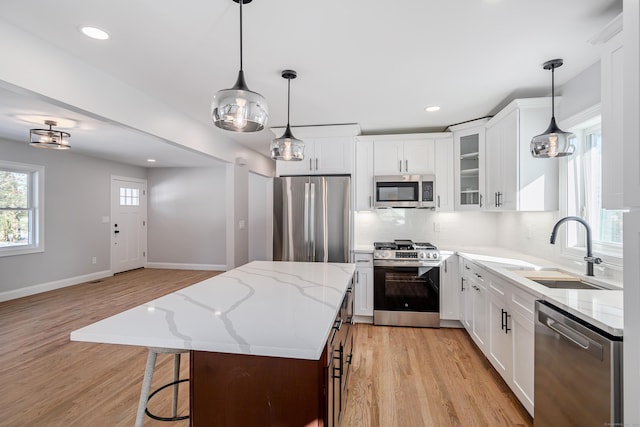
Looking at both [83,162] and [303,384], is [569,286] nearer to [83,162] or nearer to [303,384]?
[303,384]

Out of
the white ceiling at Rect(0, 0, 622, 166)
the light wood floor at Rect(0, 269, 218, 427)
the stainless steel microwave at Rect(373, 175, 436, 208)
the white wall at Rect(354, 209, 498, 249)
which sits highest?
the white ceiling at Rect(0, 0, 622, 166)

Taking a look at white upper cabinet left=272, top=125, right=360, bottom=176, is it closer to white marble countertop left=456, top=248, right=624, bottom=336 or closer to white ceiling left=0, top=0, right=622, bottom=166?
white ceiling left=0, top=0, right=622, bottom=166

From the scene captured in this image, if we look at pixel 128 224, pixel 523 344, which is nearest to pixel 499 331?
pixel 523 344

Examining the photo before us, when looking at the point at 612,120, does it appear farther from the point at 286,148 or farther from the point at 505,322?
the point at 286,148

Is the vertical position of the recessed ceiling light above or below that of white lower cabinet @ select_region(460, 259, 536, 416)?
above

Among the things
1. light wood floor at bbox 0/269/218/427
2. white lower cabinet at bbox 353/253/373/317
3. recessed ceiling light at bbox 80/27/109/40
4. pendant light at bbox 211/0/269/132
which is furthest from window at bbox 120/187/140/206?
pendant light at bbox 211/0/269/132

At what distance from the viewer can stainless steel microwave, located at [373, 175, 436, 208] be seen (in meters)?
3.86

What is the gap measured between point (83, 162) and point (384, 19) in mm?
6244

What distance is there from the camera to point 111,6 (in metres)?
1.67

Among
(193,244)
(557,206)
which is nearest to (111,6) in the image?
(557,206)

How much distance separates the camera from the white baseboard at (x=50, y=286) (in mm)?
4600

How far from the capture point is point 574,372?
139 cm

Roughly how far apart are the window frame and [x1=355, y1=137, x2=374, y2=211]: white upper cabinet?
1.98 m

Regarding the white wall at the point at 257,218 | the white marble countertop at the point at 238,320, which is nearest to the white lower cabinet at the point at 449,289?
the white marble countertop at the point at 238,320
